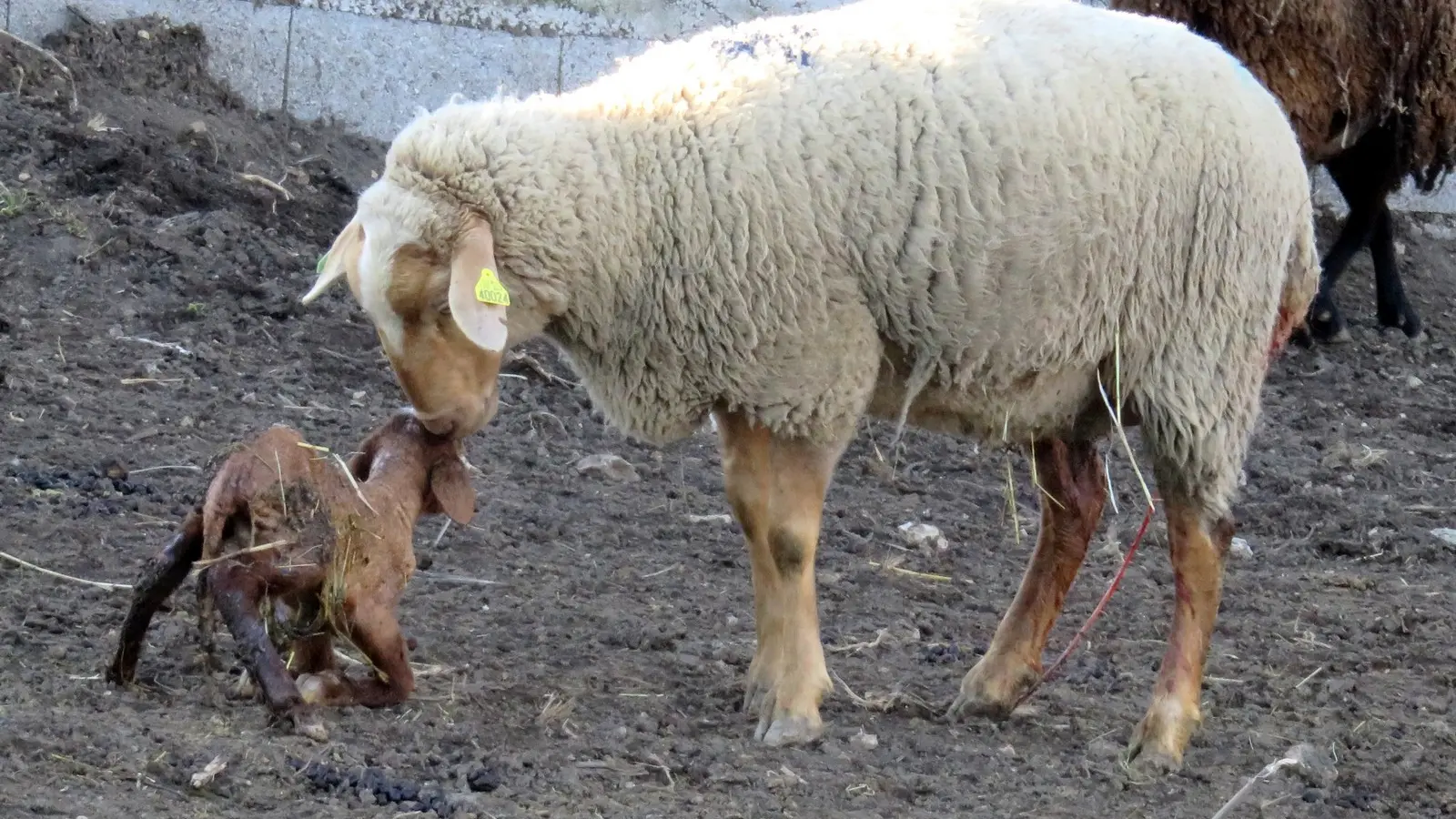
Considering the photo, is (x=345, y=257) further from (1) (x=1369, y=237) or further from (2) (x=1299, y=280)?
(1) (x=1369, y=237)

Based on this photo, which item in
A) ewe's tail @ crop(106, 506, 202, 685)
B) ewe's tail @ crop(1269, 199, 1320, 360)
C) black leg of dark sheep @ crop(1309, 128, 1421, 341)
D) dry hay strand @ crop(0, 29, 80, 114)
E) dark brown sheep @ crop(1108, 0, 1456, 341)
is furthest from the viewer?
black leg of dark sheep @ crop(1309, 128, 1421, 341)

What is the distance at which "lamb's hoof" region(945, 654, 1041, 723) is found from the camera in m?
4.09

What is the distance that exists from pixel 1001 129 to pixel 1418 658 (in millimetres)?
2069

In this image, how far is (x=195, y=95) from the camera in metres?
7.79

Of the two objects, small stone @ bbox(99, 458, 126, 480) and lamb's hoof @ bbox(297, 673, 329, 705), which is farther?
small stone @ bbox(99, 458, 126, 480)

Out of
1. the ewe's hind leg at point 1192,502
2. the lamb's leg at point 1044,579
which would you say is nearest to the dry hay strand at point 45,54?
the lamb's leg at point 1044,579

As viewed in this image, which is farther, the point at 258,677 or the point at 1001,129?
the point at 1001,129

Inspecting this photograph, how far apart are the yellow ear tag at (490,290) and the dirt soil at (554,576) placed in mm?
897

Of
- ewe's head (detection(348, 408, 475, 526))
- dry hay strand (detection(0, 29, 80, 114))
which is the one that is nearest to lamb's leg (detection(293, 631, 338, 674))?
ewe's head (detection(348, 408, 475, 526))

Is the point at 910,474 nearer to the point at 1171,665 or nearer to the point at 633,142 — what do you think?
the point at 1171,665

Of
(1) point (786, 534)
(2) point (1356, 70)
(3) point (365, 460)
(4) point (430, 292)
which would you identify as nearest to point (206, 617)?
(3) point (365, 460)

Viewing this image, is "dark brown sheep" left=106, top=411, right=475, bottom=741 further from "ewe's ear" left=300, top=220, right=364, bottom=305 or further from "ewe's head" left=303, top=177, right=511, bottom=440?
"ewe's ear" left=300, top=220, right=364, bottom=305

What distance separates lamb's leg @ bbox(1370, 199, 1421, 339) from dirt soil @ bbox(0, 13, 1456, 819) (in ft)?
1.72

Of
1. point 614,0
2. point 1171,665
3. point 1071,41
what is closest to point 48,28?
point 614,0
